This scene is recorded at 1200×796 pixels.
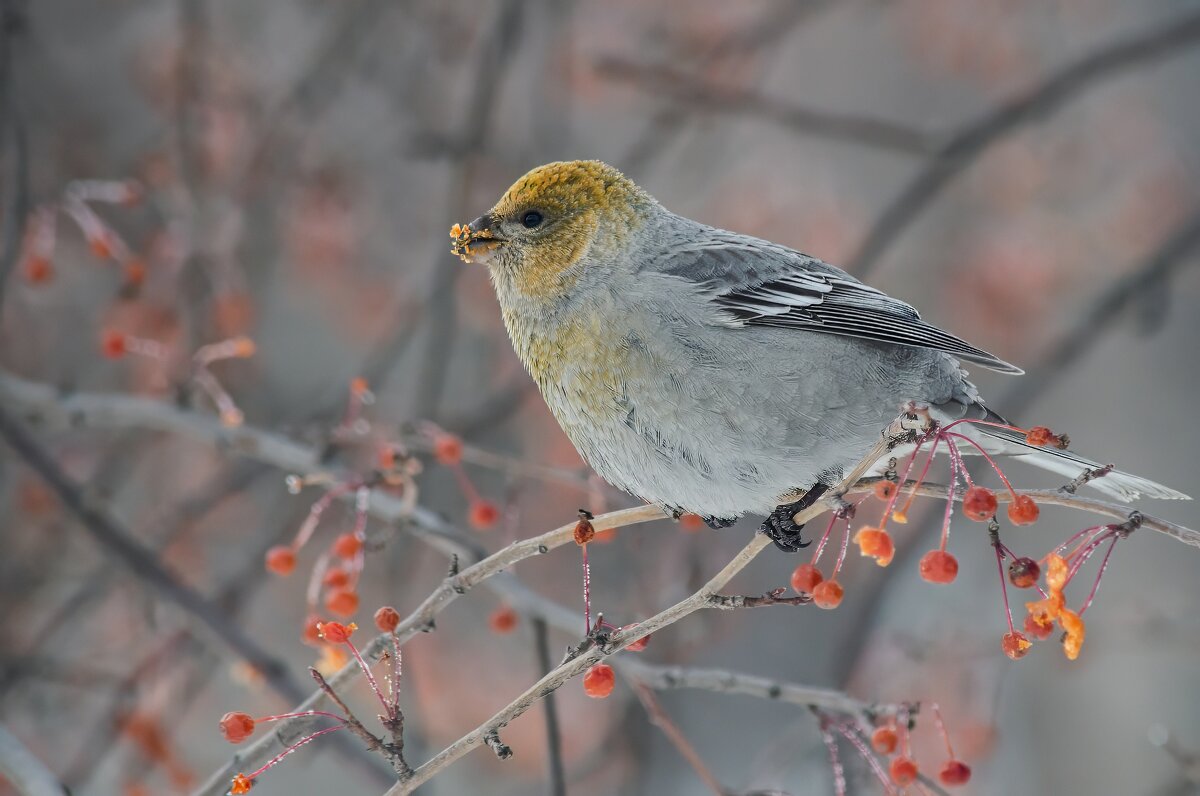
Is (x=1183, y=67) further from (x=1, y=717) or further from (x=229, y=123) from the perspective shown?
(x=1, y=717)

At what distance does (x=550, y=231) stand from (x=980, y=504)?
4.55 ft

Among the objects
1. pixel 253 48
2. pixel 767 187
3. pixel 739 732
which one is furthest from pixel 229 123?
pixel 739 732

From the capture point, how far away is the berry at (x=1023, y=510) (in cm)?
182

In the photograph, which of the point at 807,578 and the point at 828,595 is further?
the point at 807,578

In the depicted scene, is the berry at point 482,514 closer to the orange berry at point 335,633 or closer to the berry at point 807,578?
the orange berry at point 335,633

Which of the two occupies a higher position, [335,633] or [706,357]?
[706,357]

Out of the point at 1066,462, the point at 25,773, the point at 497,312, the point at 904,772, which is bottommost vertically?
the point at 25,773

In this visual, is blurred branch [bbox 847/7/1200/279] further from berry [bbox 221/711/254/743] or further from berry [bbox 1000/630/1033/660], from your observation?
berry [bbox 221/711/254/743]

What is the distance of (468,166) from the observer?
3812 mm

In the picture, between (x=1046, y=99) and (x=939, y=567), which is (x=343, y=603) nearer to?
(x=939, y=567)

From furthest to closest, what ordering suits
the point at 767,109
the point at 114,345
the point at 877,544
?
the point at 767,109
the point at 114,345
the point at 877,544

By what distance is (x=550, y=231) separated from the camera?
111 inches

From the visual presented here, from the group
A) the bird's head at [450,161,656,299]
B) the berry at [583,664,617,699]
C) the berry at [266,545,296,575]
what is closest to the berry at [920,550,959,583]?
the berry at [583,664,617,699]

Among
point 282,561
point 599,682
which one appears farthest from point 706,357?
point 282,561
